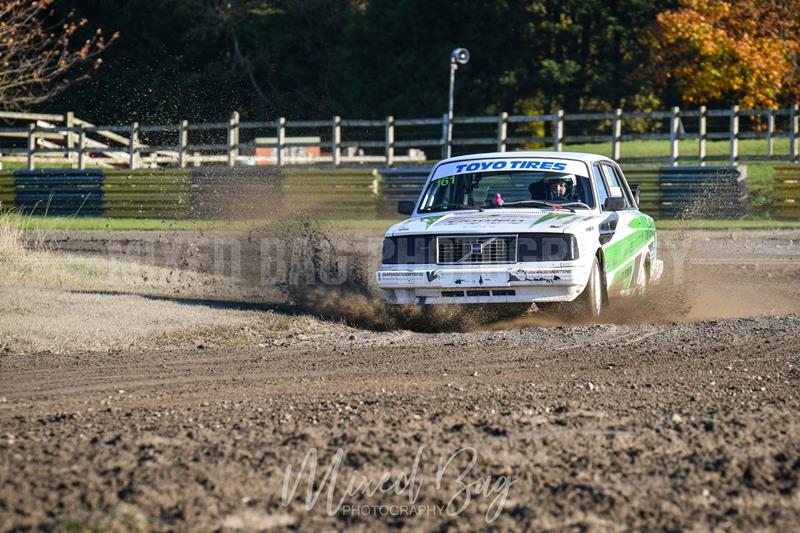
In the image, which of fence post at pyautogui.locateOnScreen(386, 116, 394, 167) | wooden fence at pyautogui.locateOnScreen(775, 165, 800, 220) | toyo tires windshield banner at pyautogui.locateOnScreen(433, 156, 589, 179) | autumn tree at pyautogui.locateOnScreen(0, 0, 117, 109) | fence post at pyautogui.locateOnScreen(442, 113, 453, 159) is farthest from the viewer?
fence post at pyautogui.locateOnScreen(386, 116, 394, 167)

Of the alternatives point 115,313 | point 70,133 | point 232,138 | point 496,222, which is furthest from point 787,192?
point 70,133

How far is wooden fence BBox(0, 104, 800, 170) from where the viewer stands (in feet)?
88.9

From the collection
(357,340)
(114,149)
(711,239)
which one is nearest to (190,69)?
(114,149)

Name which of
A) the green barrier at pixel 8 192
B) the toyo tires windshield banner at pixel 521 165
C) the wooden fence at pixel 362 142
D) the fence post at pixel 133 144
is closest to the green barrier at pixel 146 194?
the wooden fence at pixel 362 142

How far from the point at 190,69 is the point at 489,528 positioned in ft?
171

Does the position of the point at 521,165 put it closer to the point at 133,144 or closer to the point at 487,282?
the point at 487,282

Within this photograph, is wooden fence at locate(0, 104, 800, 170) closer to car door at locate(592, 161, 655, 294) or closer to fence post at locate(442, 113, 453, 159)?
fence post at locate(442, 113, 453, 159)

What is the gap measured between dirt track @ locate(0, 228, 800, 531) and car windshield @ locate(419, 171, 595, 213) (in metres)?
1.64

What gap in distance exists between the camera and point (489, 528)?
4016 millimetres

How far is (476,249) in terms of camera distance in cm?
932

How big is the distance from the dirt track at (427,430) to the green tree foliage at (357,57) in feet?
106

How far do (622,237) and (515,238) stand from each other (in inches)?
61.4

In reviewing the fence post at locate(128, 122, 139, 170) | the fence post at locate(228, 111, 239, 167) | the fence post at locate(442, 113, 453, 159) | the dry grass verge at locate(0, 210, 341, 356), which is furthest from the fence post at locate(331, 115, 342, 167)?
the dry grass verge at locate(0, 210, 341, 356)

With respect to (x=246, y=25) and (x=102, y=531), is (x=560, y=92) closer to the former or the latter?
(x=246, y=25)
